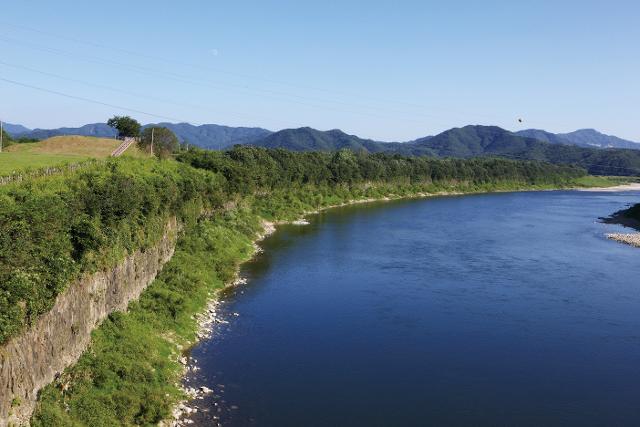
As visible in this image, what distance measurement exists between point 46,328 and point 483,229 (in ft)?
231

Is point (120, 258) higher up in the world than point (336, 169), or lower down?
lower down

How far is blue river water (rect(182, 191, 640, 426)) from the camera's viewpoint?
25.5 meters

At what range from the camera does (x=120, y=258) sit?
2980 cm

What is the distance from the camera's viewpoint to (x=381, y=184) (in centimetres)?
14000

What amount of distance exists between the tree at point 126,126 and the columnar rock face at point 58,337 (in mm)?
45017

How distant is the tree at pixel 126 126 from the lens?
2879 inches

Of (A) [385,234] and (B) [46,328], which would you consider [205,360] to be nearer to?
(B) [46,328]

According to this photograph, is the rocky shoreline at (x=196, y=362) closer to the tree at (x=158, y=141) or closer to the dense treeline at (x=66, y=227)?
the dense treeline at (x=66, y=227)

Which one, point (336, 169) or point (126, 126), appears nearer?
point (126, 126)

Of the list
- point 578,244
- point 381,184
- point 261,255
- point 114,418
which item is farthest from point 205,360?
point 381,184

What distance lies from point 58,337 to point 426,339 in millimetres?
21688

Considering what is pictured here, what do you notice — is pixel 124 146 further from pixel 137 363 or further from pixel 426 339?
pixel 426 339

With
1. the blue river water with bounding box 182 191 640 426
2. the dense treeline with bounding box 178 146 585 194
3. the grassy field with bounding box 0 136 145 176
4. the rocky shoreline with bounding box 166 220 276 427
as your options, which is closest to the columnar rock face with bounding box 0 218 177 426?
the rocky shoreline with bounding box 166 220 276 427

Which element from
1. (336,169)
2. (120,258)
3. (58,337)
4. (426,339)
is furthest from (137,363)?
(336,169)
